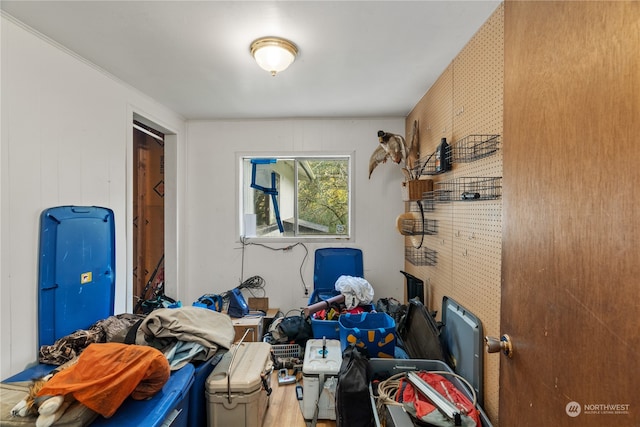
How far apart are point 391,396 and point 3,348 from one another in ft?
6.83

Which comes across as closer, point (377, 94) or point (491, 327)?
point (491, 327)

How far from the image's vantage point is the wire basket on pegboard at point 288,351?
103 inches

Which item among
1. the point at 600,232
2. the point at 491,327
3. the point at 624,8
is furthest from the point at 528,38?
the point at 491,327

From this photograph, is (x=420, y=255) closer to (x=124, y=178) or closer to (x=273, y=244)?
(x=273, y=244)

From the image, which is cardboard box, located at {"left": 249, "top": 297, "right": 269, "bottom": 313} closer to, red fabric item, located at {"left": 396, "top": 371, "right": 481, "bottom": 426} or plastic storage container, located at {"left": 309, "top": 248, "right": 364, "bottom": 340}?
plastic storage container, located at {"left": 309, "top": 248, "right": 364, "bottom": 340}

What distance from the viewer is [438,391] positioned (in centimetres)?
153

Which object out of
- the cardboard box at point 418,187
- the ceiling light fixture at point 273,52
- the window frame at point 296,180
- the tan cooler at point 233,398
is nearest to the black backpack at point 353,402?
the tan cooler at point 233,398

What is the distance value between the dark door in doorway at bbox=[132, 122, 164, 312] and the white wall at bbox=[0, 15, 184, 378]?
4.48 feet

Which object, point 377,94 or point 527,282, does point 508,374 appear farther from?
point 377,94

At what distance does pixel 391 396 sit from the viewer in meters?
1.63

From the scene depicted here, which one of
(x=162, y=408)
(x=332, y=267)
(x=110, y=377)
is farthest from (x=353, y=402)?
(x=332, y=267)

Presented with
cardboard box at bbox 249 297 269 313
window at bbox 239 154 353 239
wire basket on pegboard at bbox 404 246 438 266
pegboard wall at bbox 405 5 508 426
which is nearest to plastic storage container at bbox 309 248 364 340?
window at bbox 239 154 353 239

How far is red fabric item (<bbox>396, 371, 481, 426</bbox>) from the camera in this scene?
4.59 ft
